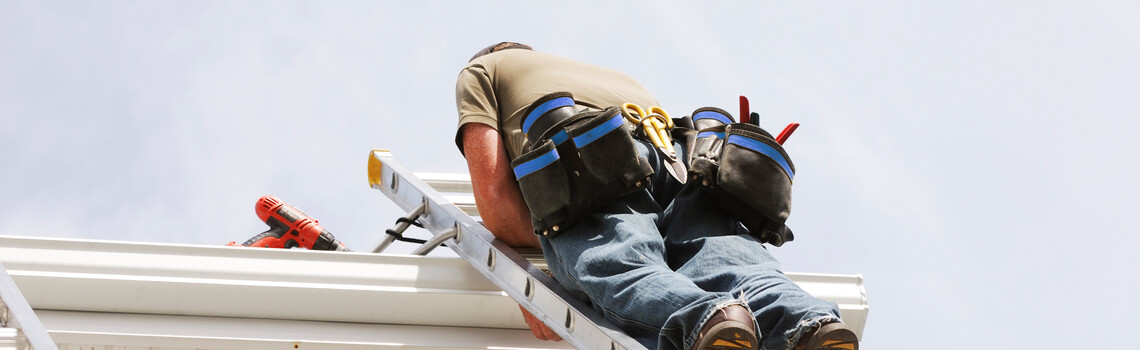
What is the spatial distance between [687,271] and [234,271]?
135 cm

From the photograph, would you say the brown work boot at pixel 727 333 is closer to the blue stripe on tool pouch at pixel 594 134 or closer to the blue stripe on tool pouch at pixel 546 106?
the blue stripe on tool pouch at pixel 594 134

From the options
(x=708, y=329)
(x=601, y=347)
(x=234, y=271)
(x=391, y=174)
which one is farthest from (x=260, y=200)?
(x=708, y=329)

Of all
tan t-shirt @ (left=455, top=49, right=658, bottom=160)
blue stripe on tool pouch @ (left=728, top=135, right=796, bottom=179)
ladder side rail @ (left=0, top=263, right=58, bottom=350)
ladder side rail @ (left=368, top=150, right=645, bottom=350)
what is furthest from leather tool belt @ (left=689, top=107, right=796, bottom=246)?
ladder side rail @ (left=0, top=263, right=58, bottom=350)

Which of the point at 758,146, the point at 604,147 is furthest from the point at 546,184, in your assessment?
the point at 758,146

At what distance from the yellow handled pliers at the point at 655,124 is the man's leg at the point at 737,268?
174 mm

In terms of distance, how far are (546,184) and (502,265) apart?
40cm

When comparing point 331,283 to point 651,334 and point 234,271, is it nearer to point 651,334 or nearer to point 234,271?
point 234,271

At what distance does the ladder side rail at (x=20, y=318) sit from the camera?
184 cm

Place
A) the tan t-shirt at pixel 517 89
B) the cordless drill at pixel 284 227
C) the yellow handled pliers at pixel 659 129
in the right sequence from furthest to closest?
the cordless drill at pixel 284 227 → the tan t-shirt at pixel 517 89 → the yellow handled pliers at pixel 659 129

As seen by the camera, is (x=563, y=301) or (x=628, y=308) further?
(x=563, y=301)

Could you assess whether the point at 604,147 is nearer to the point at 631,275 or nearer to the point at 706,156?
the point at 706,156

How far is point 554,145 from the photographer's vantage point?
8.76ft

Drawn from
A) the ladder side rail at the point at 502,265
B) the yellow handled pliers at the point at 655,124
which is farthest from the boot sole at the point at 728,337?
the yellow handled pliers at the point at 655,124

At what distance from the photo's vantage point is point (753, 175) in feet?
8.54
